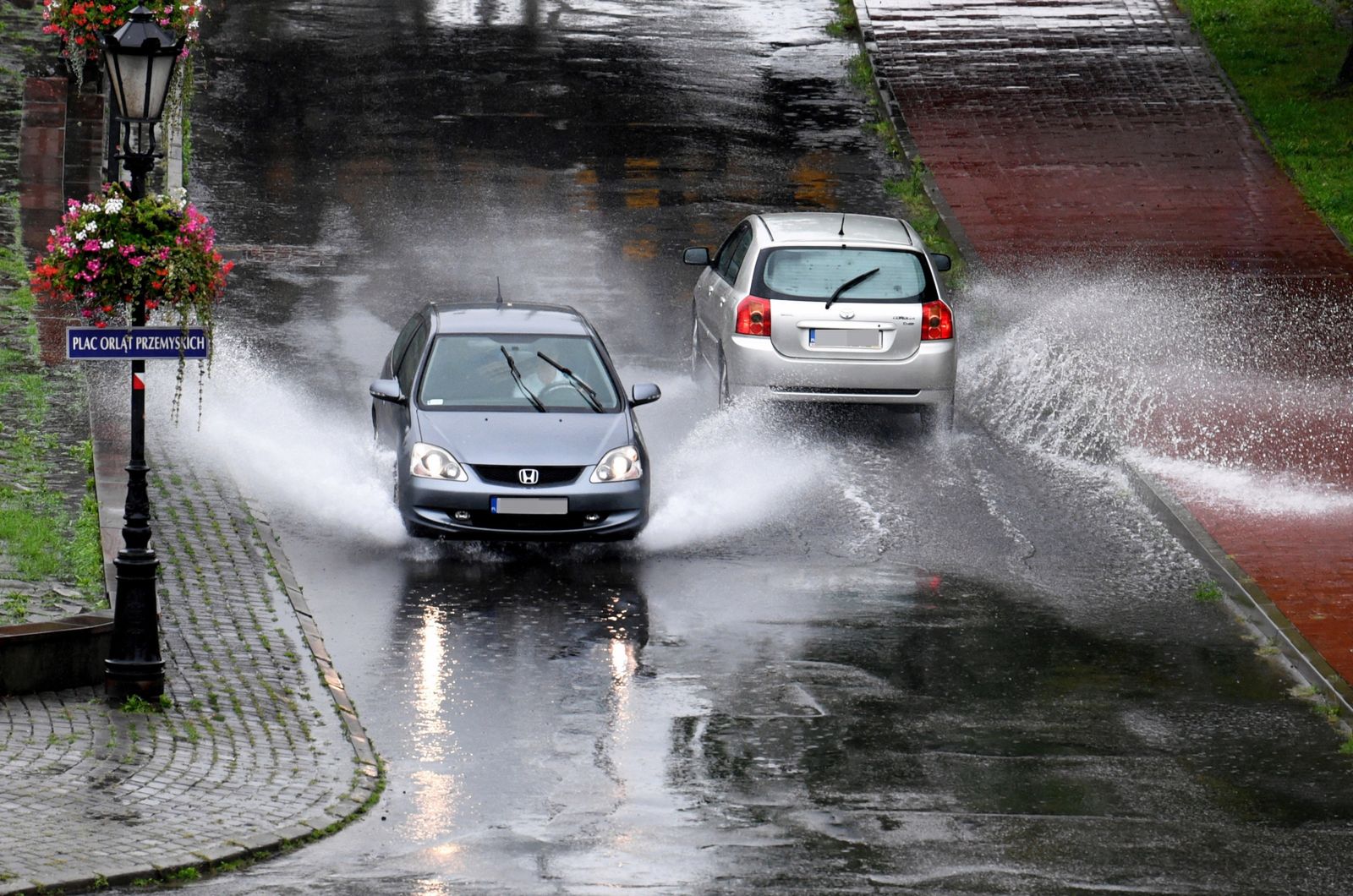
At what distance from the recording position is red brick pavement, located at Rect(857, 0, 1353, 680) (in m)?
15.3

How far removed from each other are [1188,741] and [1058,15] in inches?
981

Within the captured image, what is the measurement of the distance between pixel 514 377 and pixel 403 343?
1618mm

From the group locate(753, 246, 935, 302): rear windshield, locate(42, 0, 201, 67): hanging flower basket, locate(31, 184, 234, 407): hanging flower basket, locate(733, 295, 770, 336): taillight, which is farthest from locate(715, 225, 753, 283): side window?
locate(31, 184, 234, 407): hanging flower basket

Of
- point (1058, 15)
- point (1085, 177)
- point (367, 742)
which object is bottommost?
point (367, 742)

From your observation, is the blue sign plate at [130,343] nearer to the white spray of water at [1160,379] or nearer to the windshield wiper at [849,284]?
the windshield wiper at [849,284]

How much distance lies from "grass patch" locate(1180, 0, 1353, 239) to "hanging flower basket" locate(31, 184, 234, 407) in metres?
17.7

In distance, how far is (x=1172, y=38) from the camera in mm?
32906

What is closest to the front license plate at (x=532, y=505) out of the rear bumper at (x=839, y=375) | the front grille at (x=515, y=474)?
the front grille at (x=515, y=474)

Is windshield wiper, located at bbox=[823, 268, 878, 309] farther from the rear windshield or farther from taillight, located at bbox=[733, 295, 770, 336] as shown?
taillight, located at bbox=[733, 295, 770, 336]

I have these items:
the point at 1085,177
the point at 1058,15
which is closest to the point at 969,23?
the point at 1058,15

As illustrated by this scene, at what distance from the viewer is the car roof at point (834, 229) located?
57.9 ft

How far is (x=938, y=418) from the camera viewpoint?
691 inches

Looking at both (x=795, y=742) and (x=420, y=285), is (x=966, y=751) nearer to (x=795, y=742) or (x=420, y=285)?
(x=795, y=742)

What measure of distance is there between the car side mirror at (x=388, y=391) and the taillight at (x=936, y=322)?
4828 mm
